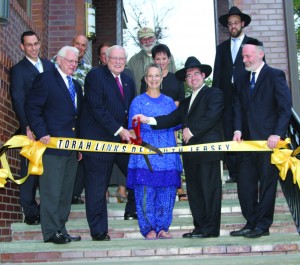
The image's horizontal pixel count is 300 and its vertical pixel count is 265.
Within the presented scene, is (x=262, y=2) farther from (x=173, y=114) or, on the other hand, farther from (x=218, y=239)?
(x=218, y=239)

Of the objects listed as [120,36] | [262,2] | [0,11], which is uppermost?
[120,36]

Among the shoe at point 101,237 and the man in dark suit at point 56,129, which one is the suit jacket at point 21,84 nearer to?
the man in dark suit at point 56,129

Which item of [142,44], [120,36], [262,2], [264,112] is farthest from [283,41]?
[120,36]

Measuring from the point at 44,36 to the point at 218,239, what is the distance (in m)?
4.91

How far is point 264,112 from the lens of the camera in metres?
5.56

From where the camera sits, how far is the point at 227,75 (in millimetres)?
7020

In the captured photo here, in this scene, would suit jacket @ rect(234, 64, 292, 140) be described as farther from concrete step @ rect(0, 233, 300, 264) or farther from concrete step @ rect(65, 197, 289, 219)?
concrete step @ rect(65, 197, 289, 219)

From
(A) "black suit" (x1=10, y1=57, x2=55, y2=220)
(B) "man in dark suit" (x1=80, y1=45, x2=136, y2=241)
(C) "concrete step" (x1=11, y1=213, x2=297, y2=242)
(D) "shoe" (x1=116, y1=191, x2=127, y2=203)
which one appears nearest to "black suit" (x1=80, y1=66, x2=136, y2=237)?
(B) "man in dark suit" (x1=80, y1=45, x2=136, y2=241)

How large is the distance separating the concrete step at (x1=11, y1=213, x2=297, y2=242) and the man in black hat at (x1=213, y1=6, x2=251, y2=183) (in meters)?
1.01

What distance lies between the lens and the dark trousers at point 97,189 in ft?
18.4

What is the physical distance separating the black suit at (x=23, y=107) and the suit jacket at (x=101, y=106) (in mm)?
732

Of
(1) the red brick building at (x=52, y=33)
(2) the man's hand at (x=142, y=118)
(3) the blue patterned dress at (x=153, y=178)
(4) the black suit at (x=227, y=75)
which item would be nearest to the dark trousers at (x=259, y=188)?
(3) the blue patterned dress at (x=153, y=178)

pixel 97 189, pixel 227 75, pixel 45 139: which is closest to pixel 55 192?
pixel 97 189

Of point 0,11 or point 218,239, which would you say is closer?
point 0,11
